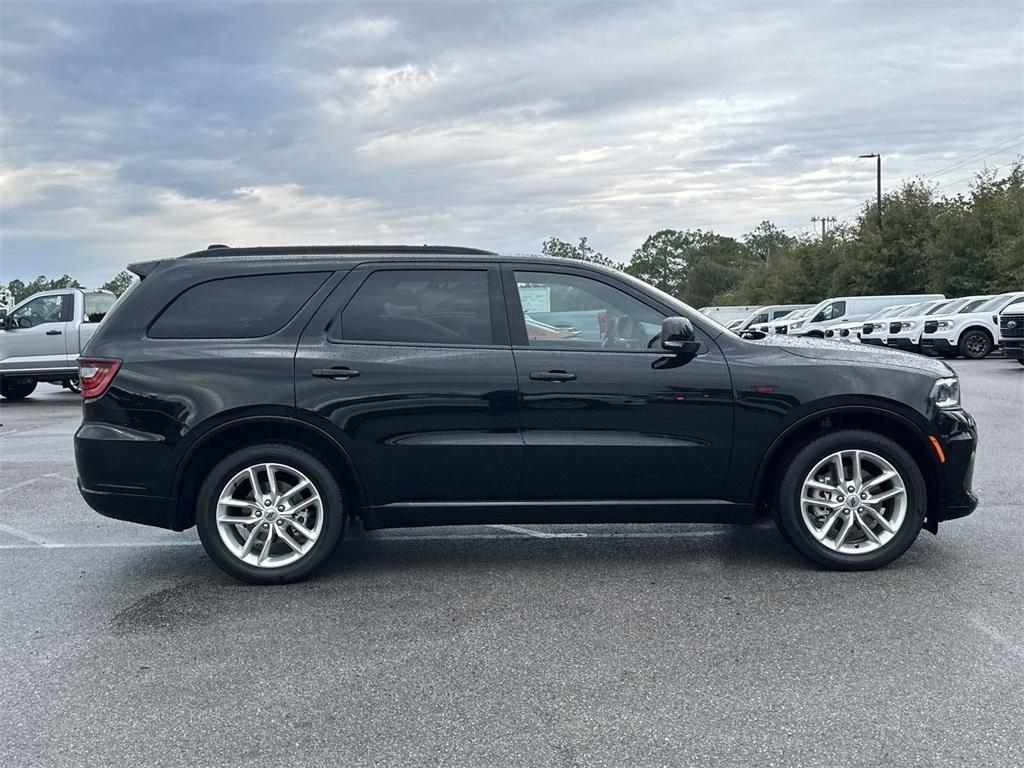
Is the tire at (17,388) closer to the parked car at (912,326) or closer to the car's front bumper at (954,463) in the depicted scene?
the car's front bumper at (954,463)

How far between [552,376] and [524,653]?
1.52m

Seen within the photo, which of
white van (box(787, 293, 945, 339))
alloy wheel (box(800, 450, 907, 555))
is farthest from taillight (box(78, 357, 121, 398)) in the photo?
white van (box(787, 293, 945, 339))

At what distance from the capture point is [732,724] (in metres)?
3.28

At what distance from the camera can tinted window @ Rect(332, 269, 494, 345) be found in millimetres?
5027

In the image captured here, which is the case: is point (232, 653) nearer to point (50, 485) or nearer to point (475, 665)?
point (475, 665)

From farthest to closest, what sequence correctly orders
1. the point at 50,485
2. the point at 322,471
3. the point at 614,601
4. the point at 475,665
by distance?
1. the point at 50,485
2. the point at 322,471
3. the point at 614,601
4. the point at 475,665

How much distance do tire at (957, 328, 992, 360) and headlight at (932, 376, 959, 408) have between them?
18784mm

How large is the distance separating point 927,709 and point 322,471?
3038 mm

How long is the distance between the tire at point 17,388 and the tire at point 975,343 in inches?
790

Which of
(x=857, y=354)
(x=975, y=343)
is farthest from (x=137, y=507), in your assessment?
(x=975, y=343)

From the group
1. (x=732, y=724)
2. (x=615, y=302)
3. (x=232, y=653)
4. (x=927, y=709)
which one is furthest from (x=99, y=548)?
(x=927, y=709)

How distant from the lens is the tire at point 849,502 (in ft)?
16.3

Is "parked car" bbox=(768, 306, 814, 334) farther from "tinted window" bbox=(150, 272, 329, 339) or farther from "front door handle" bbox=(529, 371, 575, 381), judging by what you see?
"tinted window" bbox=(150, 272, 329, 339)

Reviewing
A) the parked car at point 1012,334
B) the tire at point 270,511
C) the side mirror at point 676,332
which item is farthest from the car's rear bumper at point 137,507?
the parked car at point 1012,334
